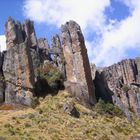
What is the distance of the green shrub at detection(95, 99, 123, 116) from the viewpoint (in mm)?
79387

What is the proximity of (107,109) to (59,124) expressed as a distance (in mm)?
17548

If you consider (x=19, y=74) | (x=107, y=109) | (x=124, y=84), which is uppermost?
(x=124, y=84)

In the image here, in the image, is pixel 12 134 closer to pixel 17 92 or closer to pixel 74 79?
pixel 17 92

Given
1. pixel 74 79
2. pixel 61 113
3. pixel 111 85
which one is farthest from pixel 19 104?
pixel 111 85

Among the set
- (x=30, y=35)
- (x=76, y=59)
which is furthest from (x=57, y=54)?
(x=30, y=35)

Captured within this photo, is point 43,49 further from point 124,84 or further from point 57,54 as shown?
point 124,84

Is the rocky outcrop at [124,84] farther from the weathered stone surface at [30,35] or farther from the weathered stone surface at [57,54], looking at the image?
the weathered stone surface at [30,35]

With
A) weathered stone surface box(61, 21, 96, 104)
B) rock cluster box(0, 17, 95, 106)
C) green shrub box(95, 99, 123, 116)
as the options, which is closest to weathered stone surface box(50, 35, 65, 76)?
rock cluster box(0, 17, 95, 106)

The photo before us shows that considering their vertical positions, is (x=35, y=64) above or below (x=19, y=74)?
above

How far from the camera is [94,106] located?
265 feet

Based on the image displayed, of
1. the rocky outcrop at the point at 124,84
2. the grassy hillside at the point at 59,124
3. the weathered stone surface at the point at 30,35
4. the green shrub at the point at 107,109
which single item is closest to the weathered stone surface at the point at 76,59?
the green shrub at the point at 107,109

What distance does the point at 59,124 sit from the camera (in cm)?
6575

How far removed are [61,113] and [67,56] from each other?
18277 mm

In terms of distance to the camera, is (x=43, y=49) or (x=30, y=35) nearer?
(x=43, y=49)
